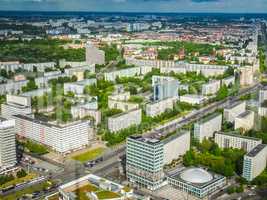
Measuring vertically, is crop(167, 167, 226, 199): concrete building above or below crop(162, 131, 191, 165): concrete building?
below

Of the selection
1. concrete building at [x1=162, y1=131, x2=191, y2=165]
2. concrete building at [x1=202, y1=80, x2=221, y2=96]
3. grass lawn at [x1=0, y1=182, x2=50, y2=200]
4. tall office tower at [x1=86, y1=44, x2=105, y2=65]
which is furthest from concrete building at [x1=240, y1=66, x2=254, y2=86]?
grass lawn at [x1=0, y1=182, x2=50, y2=200]

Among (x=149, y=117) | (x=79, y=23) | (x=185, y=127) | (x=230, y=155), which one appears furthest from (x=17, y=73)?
(x=79, y=23)

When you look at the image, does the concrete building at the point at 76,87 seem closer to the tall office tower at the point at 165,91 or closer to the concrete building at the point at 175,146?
the tall office tower at the point at 165,91

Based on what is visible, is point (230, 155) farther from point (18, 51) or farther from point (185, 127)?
point (18, 51)

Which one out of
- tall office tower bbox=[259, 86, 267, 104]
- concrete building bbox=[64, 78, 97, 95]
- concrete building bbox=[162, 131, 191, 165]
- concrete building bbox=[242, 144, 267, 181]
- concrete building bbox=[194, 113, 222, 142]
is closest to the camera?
concrete building bbox=[242, 144, 267, 181]

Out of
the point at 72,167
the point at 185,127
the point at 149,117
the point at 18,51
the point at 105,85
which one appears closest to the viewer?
the point at 72,167

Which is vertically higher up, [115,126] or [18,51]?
[18,51]

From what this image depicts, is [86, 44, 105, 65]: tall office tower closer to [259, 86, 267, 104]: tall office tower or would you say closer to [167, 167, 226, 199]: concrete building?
[259, 86, 267, 104]: tall office tower
